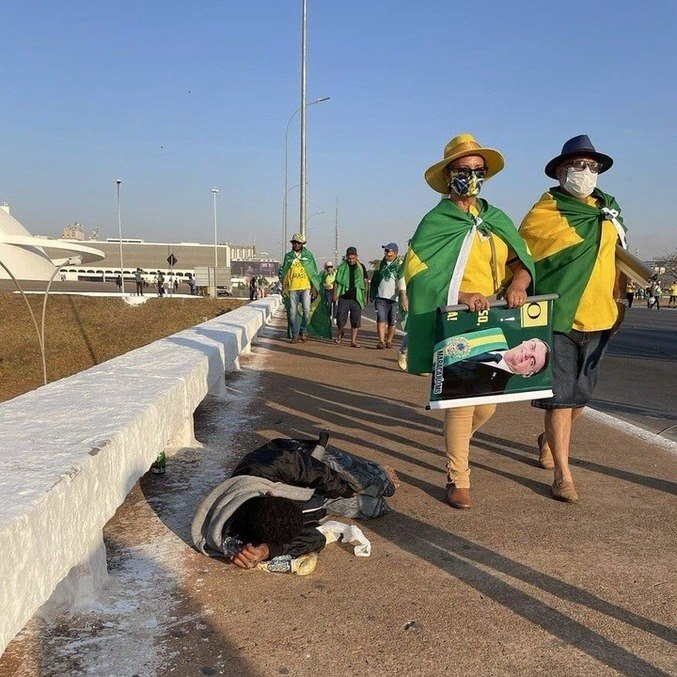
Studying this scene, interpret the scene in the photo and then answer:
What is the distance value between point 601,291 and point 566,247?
0.33 metres

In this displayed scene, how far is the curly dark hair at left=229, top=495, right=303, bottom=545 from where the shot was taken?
2.68m

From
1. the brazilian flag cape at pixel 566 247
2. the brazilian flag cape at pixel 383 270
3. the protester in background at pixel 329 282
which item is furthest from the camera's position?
the protester in background at pixel 329 282

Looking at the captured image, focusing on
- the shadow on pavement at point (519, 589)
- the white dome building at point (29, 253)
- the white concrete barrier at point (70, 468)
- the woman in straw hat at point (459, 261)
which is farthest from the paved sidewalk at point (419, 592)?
the white dome building at point (29, 253)

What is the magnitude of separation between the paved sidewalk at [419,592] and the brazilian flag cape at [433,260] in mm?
899

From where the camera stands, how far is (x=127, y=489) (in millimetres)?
2463

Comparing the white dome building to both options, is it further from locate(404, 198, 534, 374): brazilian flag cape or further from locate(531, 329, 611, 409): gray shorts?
locate(531, 329, 611, 409): gray shorts

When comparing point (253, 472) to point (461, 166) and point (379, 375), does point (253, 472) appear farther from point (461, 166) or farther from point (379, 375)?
point (379, 375)

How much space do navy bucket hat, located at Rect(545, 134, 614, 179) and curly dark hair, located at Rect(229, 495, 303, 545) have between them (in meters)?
2.57

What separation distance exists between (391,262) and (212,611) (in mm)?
9065

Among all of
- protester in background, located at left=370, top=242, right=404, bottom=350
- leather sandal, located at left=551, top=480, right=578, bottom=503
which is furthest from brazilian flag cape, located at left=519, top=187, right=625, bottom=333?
protester in background, located at left=370, top=242, right=404, bottom=350

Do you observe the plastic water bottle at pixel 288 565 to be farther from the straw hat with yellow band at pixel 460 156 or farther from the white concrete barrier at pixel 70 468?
the straw hat with yellow band at pixel 460 156

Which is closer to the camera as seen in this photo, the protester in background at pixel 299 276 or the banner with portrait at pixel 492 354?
the banner with portrait at pixel 492 354

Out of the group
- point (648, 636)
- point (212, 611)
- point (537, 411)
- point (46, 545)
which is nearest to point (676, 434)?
point (537, 411)

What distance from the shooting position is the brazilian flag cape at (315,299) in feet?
37.0
